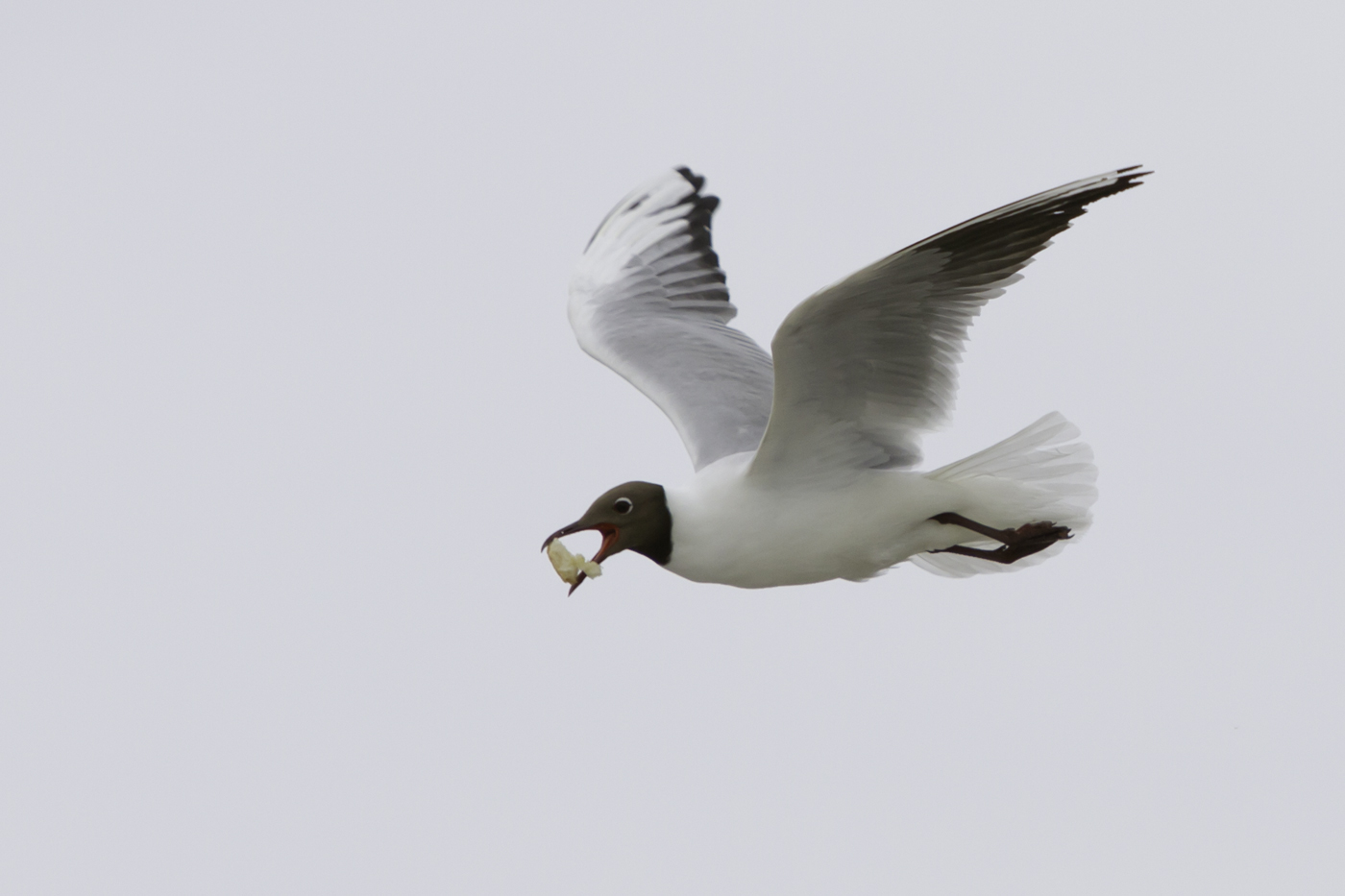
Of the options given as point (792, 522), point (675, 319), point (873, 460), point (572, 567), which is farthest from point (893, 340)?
point (675, 319)

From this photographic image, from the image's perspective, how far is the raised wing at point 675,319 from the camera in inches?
233

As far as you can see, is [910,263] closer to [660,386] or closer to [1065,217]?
[1065,217]

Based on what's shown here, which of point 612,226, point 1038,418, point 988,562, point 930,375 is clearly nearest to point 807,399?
point 930,375

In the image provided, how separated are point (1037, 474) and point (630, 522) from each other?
129cm

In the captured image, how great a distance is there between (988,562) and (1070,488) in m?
0.50

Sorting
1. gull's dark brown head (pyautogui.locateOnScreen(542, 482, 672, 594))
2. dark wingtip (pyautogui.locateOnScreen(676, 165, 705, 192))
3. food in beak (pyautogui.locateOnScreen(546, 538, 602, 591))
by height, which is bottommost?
food in beak (pyautogui.locateOnScreen(546, 538, 602, 591))

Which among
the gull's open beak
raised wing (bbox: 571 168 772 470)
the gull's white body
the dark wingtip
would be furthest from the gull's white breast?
the dark wingtip

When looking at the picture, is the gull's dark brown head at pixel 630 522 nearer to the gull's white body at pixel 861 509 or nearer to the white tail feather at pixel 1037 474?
the gull's white body at pixel 861 509

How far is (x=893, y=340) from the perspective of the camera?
4.85 m

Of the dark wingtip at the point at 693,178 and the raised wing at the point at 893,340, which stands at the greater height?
the dark wingtip at the point at 693,178

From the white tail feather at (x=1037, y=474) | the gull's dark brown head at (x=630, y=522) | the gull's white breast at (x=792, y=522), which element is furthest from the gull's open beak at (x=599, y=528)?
the white tail feather at (x=1037, y=474)

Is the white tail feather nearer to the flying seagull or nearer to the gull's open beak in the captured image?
the flying seagull

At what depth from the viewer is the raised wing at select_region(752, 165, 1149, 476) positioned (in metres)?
4.45

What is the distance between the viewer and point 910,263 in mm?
4492
